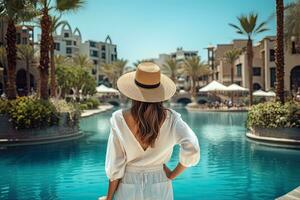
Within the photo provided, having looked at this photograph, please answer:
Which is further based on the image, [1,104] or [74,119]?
[74,119]

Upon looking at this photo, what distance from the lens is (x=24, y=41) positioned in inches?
2158

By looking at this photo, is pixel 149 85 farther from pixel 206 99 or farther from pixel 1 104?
pixel 206 99

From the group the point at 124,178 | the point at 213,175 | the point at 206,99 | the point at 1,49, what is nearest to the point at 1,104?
the point at 213,175

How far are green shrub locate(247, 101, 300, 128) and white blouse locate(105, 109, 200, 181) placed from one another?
14681 mm

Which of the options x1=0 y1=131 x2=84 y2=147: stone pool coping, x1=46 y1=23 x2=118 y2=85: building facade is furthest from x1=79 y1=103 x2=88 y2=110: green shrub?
x1=46 y1=23 x2=118 y2=85: building facade

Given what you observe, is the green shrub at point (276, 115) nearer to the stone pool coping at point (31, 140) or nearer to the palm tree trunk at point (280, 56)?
the palm tree trunk at point (280, 56)

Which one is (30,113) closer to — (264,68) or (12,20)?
(12,20)

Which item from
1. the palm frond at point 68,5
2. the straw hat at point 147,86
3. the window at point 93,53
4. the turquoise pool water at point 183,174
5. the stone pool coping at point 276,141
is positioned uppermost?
the window at point 93,53

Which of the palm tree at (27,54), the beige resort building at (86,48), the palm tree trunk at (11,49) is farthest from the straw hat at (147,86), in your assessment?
the beige resort building at (86,48)

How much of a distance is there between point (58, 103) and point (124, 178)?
19.3 meters

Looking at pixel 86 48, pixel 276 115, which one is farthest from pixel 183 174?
pixel 86 48

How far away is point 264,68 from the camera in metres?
57.8

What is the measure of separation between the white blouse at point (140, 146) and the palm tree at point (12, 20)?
1760cm

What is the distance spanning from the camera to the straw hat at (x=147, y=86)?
2.97 meters
